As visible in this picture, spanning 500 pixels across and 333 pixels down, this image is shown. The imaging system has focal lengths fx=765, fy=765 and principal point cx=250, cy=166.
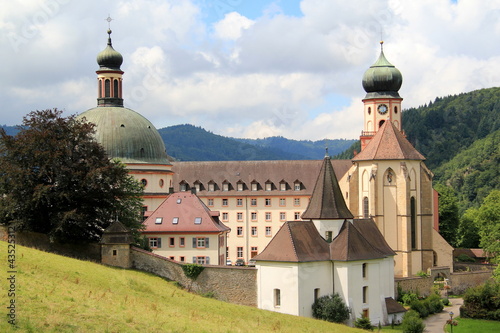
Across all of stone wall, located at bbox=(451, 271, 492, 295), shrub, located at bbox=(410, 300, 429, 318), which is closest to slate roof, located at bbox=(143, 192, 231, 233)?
shrub, located at bbox=(410, 300, 429, 318)

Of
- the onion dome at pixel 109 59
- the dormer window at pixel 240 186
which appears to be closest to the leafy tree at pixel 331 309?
the onion dome at pixel 109 59

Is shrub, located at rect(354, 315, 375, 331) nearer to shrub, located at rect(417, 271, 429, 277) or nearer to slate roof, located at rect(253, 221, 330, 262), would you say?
slate roof, located at rect(253, 221, 330, 262)

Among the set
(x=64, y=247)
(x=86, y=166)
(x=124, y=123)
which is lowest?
(x=64, y=247)

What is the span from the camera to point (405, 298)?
5891cm

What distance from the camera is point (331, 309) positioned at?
163 feet

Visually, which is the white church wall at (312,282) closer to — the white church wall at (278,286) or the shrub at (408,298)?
the white church wall at (278,286)

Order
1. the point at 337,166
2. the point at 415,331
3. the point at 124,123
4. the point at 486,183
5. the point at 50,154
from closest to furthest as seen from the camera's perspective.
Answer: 1. the point at 415,331
2. the point at 50,154
3. the point at 124,123
4. the point at 337,166
5. the point at 486,183

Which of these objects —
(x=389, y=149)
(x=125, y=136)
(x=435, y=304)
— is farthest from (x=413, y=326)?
(x=125, y=136)

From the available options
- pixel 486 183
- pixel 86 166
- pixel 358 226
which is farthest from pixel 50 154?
pixel 486 183

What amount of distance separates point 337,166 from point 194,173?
60.9 ft

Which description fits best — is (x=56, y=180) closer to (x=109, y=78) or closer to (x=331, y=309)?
(x=331, y=309)

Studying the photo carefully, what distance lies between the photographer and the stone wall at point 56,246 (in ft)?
162

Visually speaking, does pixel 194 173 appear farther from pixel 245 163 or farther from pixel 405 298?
pixel 405 298

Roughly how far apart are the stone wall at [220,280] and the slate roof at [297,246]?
180cm
